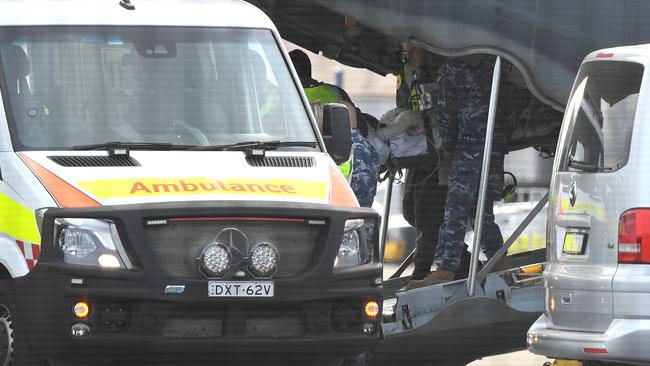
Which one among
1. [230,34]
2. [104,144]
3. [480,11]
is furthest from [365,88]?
[104,144]

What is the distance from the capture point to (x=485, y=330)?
9.86m

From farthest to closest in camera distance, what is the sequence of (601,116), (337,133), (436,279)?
(436,279) < (337,133) < (601,116)

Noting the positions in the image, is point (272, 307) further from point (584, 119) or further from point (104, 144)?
point (584, 119)

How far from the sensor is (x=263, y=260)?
7.66 metres

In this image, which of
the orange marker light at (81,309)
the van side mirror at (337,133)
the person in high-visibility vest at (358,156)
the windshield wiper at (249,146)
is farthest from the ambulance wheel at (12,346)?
the person in high-visibility vest at (358,156)

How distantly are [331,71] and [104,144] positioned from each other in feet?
20.0

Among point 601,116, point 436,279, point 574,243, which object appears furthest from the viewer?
point 436,279

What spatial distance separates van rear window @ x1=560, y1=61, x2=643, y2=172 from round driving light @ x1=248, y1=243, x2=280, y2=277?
1.50 meters

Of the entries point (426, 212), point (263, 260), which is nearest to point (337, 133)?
point (263, 260)

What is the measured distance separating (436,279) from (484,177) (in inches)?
31.6

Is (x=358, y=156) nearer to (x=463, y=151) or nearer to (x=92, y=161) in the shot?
(x=463, y=151)

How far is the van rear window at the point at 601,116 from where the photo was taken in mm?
7844

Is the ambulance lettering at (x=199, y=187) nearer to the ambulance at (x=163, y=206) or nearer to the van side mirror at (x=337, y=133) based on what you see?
the ambulance at (x=163, y=206)

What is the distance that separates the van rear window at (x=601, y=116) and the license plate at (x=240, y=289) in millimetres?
1568
